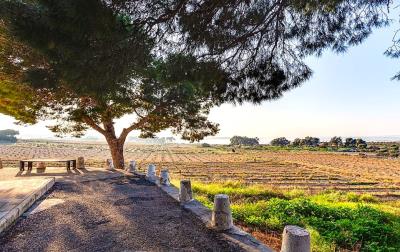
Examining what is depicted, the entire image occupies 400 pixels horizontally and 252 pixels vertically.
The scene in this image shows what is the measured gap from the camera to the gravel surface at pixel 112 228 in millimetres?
4859

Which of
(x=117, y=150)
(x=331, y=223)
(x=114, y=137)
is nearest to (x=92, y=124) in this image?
(x=114, y=137)

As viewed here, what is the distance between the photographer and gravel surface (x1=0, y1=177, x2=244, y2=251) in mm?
4859

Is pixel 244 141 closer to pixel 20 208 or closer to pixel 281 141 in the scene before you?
pixel 281 141

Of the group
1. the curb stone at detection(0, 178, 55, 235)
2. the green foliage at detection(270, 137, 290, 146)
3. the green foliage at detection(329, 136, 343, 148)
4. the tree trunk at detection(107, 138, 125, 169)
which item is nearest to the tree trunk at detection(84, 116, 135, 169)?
the tree trunk at detection(107, 138, 125, 169)

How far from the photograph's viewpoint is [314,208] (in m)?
9.39

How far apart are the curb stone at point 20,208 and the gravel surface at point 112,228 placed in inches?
4.6

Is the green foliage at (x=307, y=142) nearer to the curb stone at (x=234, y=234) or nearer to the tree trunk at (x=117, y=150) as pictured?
the tree trunk at (x=117, y=150)

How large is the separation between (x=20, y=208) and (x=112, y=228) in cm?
205

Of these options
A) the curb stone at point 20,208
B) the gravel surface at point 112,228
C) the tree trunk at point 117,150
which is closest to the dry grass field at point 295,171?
the tree trunk at point 117,150

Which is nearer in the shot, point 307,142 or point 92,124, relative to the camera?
point 92,124

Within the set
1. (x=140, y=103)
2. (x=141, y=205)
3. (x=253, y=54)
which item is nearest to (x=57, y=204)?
(x=141, y=205)

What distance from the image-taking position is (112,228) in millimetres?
5750

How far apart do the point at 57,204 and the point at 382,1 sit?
7.61m

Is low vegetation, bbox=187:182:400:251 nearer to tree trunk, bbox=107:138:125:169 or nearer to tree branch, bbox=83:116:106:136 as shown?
tree trunk, bbox=107:138:125:169
